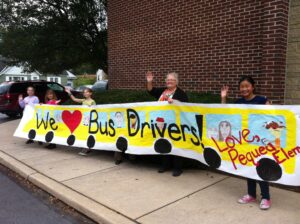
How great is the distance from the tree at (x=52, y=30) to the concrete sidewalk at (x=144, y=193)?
30.4 ft

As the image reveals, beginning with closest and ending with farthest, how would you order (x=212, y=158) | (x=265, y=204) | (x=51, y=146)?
(x=265, y=204) → (x=212, y=158) → (x=51, y=146)

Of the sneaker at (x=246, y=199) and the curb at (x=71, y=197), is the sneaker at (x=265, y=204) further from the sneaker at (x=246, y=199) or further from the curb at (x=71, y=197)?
the curb at (x=71, y=197)

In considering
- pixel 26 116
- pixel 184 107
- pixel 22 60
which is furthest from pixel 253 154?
pixel 22 60

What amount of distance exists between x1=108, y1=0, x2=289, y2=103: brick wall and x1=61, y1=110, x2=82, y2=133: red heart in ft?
8.98

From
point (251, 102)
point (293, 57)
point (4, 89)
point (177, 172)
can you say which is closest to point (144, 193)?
point (177, 172)

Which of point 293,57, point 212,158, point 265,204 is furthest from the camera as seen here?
point 293,57

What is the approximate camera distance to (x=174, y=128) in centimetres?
504

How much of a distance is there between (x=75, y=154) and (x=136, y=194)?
2.67m

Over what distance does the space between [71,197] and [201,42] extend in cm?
469

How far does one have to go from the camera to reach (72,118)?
6.73 meters

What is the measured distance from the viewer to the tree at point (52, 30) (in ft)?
46.5

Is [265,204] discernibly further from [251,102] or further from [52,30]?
[52,30]

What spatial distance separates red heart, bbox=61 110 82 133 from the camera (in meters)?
6.62

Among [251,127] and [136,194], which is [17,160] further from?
[251,127]
